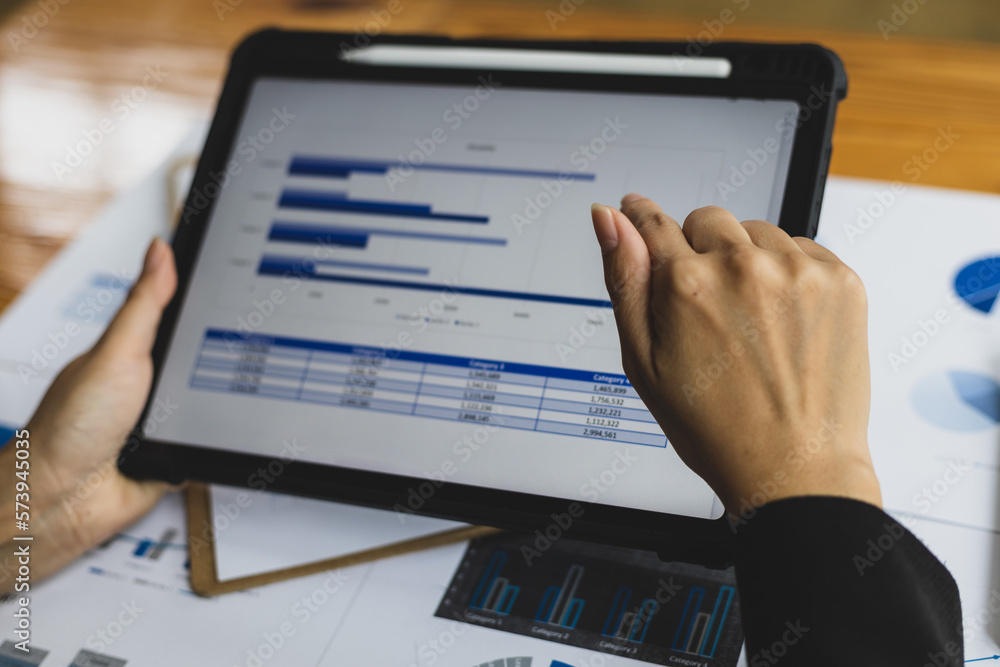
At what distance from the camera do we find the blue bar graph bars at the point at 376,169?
60 centimetres

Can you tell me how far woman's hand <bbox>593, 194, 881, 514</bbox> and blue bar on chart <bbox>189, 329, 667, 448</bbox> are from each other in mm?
107

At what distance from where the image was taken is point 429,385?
1.88 ft

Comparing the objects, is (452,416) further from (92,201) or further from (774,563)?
(92,201)

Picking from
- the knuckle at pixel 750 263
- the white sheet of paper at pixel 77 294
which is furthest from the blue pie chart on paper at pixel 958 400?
the white sheet of paper at pixel 77 294

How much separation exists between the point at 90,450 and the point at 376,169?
33 cm

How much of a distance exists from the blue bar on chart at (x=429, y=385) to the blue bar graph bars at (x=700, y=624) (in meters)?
0.11

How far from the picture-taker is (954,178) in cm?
77

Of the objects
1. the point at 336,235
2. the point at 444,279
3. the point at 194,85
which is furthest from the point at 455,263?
the point at 194,85

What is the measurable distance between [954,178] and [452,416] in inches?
22.5

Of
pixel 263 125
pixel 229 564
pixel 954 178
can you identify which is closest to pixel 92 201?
pixel 263 125

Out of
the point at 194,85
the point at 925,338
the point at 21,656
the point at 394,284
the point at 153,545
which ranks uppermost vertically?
the point at 194,85

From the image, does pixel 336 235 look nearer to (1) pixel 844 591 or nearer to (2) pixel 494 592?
(2) pixel 494 592

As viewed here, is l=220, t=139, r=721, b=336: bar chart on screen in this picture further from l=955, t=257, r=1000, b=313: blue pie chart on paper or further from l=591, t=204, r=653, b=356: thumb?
l=955, t=257, r=1000, b=313: blue pie chart on paper

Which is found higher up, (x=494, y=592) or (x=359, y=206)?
(x=359, y=206)
